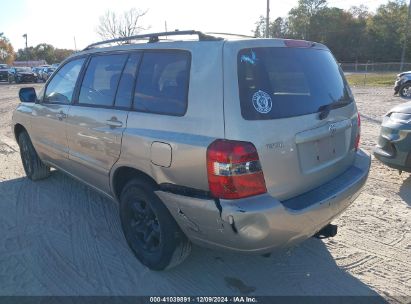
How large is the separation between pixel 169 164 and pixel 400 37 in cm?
6783

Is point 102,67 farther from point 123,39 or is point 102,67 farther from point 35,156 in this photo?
point 35,156

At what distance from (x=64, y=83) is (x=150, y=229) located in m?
2.18

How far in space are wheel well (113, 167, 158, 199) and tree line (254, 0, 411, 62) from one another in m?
57.1

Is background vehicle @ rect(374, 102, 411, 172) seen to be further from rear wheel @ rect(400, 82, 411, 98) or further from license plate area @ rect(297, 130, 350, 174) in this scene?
rear wheel @ rect(400, 82, 411, 98)

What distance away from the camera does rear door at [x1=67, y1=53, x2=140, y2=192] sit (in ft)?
10.3

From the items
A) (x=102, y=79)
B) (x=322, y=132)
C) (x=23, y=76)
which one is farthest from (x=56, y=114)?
(x=23, y=76)

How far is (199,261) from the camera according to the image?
3295 mm

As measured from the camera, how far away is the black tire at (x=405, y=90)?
638 inches

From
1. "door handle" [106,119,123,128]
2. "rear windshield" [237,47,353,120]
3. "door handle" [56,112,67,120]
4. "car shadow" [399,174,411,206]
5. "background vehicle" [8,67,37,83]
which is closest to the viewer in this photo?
"rear windshield" [237,47,353,120]

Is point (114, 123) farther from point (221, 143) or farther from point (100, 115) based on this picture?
point (221, 143)

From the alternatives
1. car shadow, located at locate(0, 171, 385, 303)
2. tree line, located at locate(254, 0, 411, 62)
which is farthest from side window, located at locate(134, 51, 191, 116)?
tree line, located at locate(254, 0, 411, 62)

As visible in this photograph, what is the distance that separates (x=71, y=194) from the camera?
191 inches

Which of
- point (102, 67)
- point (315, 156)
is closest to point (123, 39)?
point (102, 67)

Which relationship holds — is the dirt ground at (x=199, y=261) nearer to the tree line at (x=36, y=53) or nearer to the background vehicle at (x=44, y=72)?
the background vehicle at (x=44, y=72)
